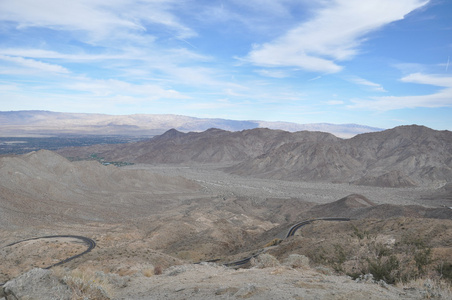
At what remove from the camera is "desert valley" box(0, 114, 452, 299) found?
1211cm

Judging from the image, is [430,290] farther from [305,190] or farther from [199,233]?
[305,190]

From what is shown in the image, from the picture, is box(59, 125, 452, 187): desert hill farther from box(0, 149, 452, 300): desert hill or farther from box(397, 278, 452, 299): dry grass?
box(397, 278, 452, 299): dry grass

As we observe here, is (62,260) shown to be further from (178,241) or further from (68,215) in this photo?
(68,215)

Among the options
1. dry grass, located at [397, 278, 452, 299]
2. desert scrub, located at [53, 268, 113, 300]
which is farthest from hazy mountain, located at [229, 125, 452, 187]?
desert scrub, located at [53, 268, 113, 300]

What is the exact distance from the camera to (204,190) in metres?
84.9

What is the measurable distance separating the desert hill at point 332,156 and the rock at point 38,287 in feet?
324

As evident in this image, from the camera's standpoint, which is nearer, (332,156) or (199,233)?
(199,233)

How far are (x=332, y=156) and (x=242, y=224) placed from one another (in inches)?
3135

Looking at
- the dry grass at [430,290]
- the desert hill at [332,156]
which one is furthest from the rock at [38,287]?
the desert hill at [332,156]

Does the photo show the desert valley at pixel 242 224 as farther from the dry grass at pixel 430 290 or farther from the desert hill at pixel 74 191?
the desert hill at pixel 74 191

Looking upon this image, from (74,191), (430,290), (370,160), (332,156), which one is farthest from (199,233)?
(370,160)

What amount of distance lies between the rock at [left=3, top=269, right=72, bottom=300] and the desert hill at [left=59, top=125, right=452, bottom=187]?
324 feet

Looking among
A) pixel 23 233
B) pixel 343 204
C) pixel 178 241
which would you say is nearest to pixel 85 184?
pixel 23 233

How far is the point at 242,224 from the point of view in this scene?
172 ft
